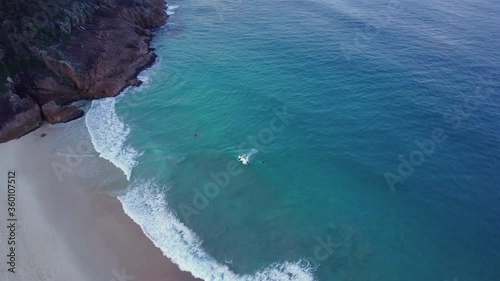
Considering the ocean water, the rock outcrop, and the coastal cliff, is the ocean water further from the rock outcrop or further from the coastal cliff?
the rock outcrop

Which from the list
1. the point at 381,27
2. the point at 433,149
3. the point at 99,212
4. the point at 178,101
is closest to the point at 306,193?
the point at 433,149

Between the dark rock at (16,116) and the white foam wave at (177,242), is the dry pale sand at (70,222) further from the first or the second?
the dark rock at (16,116)

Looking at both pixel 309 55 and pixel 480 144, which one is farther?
pixel 309 55

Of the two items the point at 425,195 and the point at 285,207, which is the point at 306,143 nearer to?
the point at 285,207

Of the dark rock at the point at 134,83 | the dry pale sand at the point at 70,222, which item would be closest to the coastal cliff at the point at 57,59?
the dark rock at the point at 134,83

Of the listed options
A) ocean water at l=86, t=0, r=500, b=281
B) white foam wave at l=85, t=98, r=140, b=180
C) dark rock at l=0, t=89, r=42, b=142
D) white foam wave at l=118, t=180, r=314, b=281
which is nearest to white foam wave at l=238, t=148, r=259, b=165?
ocean water at l=86, t=0, r=500, b=281

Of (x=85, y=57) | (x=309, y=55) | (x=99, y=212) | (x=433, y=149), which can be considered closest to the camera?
(x=99, y=212)
